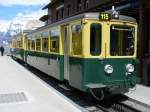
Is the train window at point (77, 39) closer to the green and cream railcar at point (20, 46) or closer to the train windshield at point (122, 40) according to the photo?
the train windshield at point (122, 40)

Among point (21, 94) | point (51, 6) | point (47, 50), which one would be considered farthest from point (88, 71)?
point (51, 6)

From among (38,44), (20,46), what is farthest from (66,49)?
(20,46)

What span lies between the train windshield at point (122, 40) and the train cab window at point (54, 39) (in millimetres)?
3304

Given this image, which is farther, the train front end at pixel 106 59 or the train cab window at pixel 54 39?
the train cab window at pixel 54 39

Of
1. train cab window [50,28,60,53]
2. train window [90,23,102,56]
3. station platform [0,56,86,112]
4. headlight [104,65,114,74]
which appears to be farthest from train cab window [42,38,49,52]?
headlight [104,65,114,74]

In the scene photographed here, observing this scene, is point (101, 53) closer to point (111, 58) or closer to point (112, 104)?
point (111, 58)

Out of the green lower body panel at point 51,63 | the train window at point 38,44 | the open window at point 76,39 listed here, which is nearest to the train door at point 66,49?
the green lower body panel at point 51,63

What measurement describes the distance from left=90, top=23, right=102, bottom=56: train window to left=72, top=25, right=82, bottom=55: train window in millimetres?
426

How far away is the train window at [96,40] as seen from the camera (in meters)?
11.6

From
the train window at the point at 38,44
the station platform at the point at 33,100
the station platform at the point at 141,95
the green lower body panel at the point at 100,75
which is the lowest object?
the station platform at the point at 141,95

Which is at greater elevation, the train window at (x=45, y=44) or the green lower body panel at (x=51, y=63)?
the train window at (x=45, y=44)

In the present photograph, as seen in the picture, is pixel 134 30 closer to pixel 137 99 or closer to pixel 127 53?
pixel 127 53

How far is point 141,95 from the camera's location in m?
13.0

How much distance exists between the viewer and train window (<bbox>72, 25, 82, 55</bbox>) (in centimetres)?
1193
